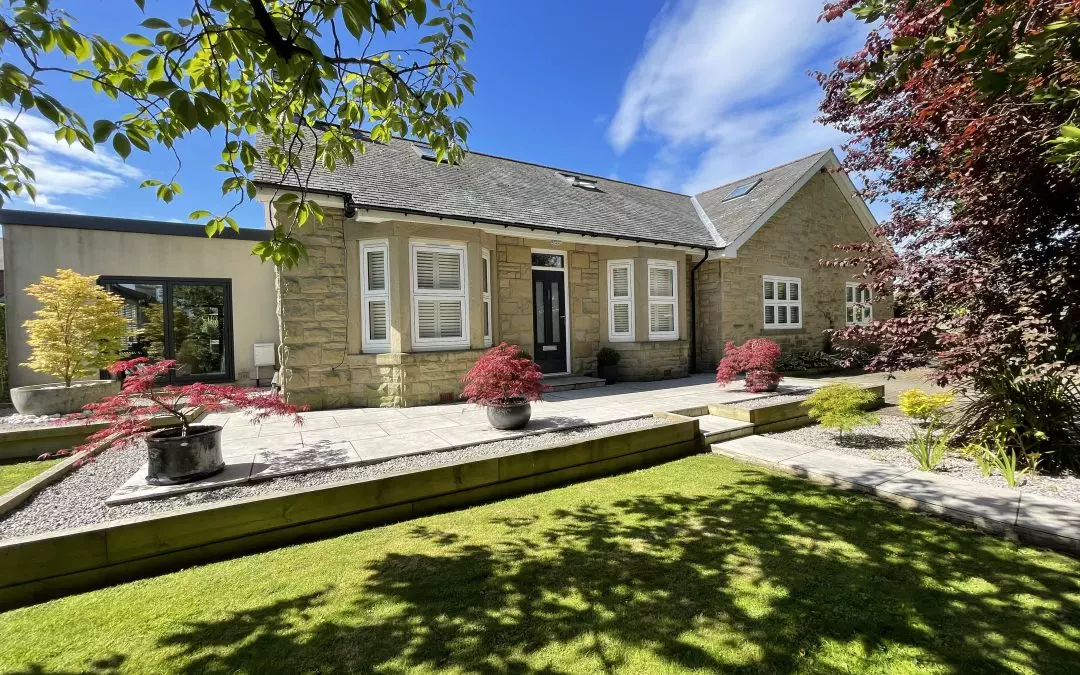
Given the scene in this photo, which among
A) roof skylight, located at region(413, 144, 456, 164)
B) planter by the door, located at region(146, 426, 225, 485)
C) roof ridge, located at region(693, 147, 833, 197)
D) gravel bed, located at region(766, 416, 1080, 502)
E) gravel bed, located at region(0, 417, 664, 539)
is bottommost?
gravel bed, located at region(766, 416, 1080, 502)

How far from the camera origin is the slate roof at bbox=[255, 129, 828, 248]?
8.73 meters

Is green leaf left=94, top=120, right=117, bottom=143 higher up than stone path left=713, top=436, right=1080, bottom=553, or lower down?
higher up

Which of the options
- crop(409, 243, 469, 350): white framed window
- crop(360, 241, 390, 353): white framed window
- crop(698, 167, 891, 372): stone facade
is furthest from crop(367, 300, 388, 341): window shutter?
crop(698, 167, 891, 372): stone facade

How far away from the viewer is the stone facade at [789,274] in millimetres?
12867

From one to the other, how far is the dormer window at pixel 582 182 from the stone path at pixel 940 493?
1067 cm

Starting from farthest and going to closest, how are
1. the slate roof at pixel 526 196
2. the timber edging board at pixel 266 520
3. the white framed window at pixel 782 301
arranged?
the white framed window at pixel 782 301 < the slate roof at pixel 526 196 < the timber edging board at pixel 266 520

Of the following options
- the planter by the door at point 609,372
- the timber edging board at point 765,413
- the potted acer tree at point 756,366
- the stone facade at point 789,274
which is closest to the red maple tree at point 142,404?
the timber edging board at point 765,413

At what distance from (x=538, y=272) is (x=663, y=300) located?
3.64m

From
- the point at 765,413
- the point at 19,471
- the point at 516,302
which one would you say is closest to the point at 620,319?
the point at 516,302

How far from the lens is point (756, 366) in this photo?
8922mm

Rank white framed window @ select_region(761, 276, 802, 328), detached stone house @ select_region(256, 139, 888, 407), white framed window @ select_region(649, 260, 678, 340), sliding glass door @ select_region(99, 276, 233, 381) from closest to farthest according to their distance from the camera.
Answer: detached stone house @ select_region(256, 139, 888, 407)
sliding glass door @ select_region(99, 276, 233, 381)
white framed window @ select_region(649, 260, 678, 340)
white framed window @ select_region(761, 276, 802, 328)

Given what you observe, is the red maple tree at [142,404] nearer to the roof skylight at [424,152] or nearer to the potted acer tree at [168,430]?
the potted acer tree at [168,430]

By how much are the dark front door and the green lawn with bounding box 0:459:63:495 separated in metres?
8.34

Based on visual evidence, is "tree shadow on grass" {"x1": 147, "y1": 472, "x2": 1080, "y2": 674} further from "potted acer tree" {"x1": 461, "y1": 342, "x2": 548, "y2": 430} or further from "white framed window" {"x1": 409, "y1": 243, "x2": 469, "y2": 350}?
"white framed window" {"x1": 409, "y1": 243, "x2": 469, "y2": 350}
